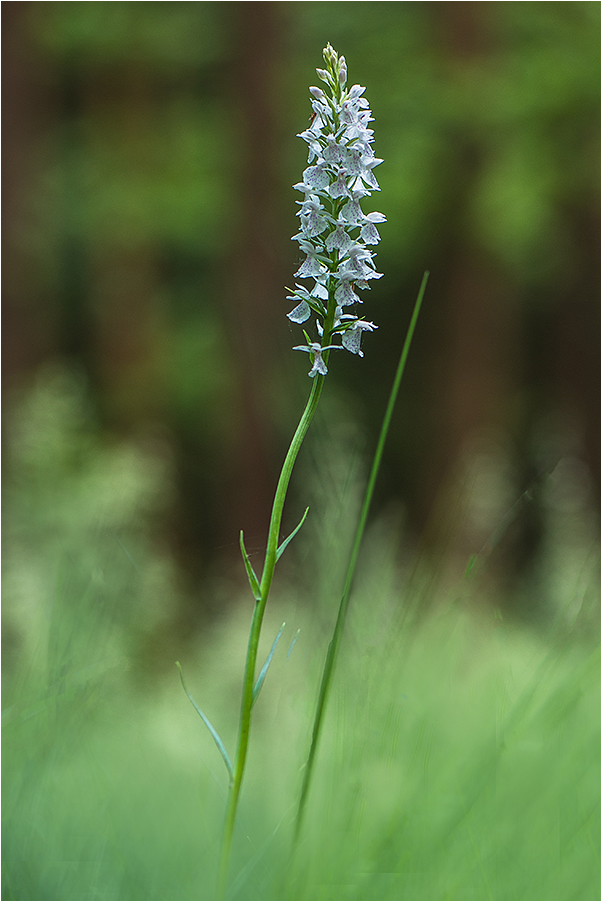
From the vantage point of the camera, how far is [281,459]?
5.98 metres

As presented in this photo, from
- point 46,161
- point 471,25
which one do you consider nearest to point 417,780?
point 471,25

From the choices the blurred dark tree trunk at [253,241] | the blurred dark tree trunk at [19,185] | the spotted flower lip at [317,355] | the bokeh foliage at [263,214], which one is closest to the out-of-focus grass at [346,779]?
the spotted flower lip at [317,355]

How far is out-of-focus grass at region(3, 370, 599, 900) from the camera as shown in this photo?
901mm

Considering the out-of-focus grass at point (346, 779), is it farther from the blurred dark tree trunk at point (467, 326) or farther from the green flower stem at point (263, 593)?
the blurred dark tree trunk at point (467, 326)

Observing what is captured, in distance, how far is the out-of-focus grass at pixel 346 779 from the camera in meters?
0.90

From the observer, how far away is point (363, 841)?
94 centimetres

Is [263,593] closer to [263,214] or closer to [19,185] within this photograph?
[263,214]

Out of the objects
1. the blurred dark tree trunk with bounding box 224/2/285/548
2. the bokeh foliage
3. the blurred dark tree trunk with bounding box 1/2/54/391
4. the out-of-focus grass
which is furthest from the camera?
the bokeh foliage

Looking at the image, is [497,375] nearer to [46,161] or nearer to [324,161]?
[46,161]

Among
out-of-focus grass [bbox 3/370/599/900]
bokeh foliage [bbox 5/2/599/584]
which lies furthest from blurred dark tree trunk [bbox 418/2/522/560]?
out-of-focus grass [bbox 3/370/599/900]

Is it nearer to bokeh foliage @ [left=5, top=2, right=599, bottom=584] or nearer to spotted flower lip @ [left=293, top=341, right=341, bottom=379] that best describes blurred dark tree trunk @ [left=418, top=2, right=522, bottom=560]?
bokeh foliage @ [left=5, top=2, right=599, bottom=584]

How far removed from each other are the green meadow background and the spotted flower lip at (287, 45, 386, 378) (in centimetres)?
8

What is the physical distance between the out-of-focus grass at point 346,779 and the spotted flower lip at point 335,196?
0.93 ft

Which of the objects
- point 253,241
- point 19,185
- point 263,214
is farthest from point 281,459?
point 19,185
